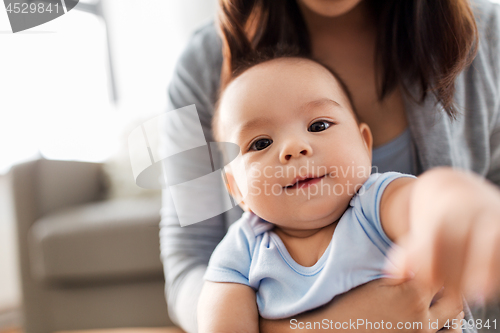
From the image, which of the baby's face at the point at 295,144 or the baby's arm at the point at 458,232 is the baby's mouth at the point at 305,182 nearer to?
the baby's face at the point at 295,144

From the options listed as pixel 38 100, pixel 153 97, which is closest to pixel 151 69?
pixel 153 97

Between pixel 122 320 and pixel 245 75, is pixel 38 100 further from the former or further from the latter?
pixel 245 75

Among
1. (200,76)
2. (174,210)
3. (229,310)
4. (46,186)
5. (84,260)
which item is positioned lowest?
(84,260)

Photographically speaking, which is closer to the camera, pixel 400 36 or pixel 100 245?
pixel 400 36

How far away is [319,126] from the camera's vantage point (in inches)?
17.5

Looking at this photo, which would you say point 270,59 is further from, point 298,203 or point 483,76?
point 483,76

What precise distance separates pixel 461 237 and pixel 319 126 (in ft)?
0.84

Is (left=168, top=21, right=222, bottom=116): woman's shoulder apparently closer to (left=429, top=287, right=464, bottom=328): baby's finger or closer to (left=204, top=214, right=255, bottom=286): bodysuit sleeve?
(left=204, top=214, right=255, bottom=286): bodysuit sleeve

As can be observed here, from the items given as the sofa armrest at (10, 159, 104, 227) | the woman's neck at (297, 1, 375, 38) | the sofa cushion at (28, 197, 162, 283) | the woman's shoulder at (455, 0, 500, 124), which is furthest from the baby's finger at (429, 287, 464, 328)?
the sofa armrest at (10, 159, 104, 227)

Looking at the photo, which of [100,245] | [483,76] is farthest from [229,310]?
[100,245]

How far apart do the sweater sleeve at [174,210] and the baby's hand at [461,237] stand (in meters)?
0.46

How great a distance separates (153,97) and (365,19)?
1917 mm

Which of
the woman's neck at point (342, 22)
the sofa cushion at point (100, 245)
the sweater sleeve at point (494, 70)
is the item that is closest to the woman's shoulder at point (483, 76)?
the sweater sleeve at point (494, 70)

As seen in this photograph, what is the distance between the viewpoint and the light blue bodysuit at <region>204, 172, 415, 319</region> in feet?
1.26
